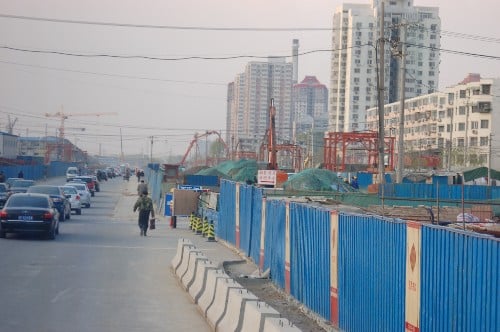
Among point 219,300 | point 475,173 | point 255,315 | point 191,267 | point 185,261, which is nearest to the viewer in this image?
point 255,315

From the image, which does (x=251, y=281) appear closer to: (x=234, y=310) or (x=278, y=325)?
(x=234, y=310)

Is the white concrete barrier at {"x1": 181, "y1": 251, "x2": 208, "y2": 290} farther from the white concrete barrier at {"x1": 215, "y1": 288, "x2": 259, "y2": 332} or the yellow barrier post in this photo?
the yellow barrier post

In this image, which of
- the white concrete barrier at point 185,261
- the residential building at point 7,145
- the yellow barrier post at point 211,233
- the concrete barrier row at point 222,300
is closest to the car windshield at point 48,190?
the yellow barrier post at point 211,233

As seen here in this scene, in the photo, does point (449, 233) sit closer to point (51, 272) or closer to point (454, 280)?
point (454, 280)

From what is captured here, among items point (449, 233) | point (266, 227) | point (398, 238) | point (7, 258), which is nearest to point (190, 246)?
point (266, 227)

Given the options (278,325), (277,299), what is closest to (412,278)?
(278,325)

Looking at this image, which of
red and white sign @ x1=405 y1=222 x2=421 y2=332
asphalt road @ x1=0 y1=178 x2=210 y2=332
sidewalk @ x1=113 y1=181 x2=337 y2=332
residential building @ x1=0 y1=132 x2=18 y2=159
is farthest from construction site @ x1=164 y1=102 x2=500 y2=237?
residential building @ x1=0 y1=132 x2=18 y2=159

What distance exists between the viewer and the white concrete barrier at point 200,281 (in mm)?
16297

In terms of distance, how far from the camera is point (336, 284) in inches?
567

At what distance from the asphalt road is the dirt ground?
1.70 meters

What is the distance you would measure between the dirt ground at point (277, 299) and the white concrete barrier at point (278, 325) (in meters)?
4.79

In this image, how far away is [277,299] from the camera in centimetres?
1852

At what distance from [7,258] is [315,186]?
2435 cm

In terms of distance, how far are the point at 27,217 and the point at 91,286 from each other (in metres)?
11.3
